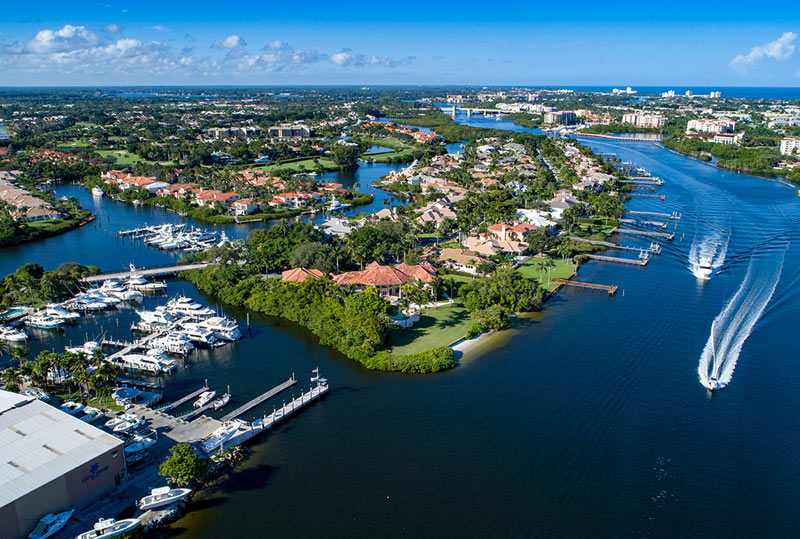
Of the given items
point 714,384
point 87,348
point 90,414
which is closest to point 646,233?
point 714,384

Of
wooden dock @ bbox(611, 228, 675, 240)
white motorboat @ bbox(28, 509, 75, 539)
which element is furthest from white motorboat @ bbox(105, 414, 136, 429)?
wooden dock @ bbox(611, 228, 675, 240)

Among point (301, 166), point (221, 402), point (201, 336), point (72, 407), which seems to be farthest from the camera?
point (301, 166)

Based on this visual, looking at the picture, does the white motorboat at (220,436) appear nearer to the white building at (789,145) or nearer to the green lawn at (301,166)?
the green lawn at (301,166)

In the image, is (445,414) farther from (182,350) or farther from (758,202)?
(758,202)

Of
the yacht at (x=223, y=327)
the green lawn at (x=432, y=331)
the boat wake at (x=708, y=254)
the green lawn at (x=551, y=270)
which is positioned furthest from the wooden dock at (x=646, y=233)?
the yacht at (x=223, y=327)

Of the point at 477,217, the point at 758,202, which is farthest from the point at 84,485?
the point at 758,202

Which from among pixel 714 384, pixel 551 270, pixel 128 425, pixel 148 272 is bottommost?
pixel 714 384

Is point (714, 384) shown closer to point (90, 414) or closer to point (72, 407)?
point (90, 414)
